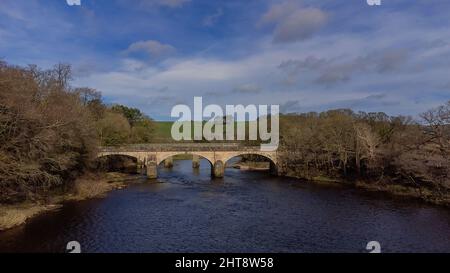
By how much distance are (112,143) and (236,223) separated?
41426 mm

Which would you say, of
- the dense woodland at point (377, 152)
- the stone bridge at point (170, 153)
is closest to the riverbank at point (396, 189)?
the dense woodland at point (377, 152)

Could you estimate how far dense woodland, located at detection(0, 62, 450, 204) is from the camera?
1170 inches

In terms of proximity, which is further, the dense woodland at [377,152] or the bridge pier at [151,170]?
the bridge pier at [151,170]

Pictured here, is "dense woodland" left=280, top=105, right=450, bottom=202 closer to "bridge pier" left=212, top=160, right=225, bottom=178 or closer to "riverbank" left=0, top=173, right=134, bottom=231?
"bridge pier" left=212, top=160, right=225, bottom=178

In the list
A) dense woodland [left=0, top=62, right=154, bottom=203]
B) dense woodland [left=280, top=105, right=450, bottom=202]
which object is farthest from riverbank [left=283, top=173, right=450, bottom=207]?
dense woodland [left=0, top=62, right=154, bottom=203]

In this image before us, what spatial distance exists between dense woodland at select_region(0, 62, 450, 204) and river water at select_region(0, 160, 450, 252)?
4.09 m

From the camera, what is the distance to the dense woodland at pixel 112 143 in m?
29.7

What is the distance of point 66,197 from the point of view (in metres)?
42.4

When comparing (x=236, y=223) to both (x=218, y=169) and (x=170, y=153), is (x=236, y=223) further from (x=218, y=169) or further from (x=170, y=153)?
(x=170, y=153)

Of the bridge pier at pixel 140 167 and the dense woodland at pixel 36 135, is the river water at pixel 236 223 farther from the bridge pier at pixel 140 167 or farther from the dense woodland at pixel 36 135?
the bridge pier at pixel 140 167

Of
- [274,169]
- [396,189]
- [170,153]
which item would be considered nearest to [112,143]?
[170,153]

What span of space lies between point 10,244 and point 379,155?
4223 centimetres

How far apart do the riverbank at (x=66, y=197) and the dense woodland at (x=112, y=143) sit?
108 centimetres
